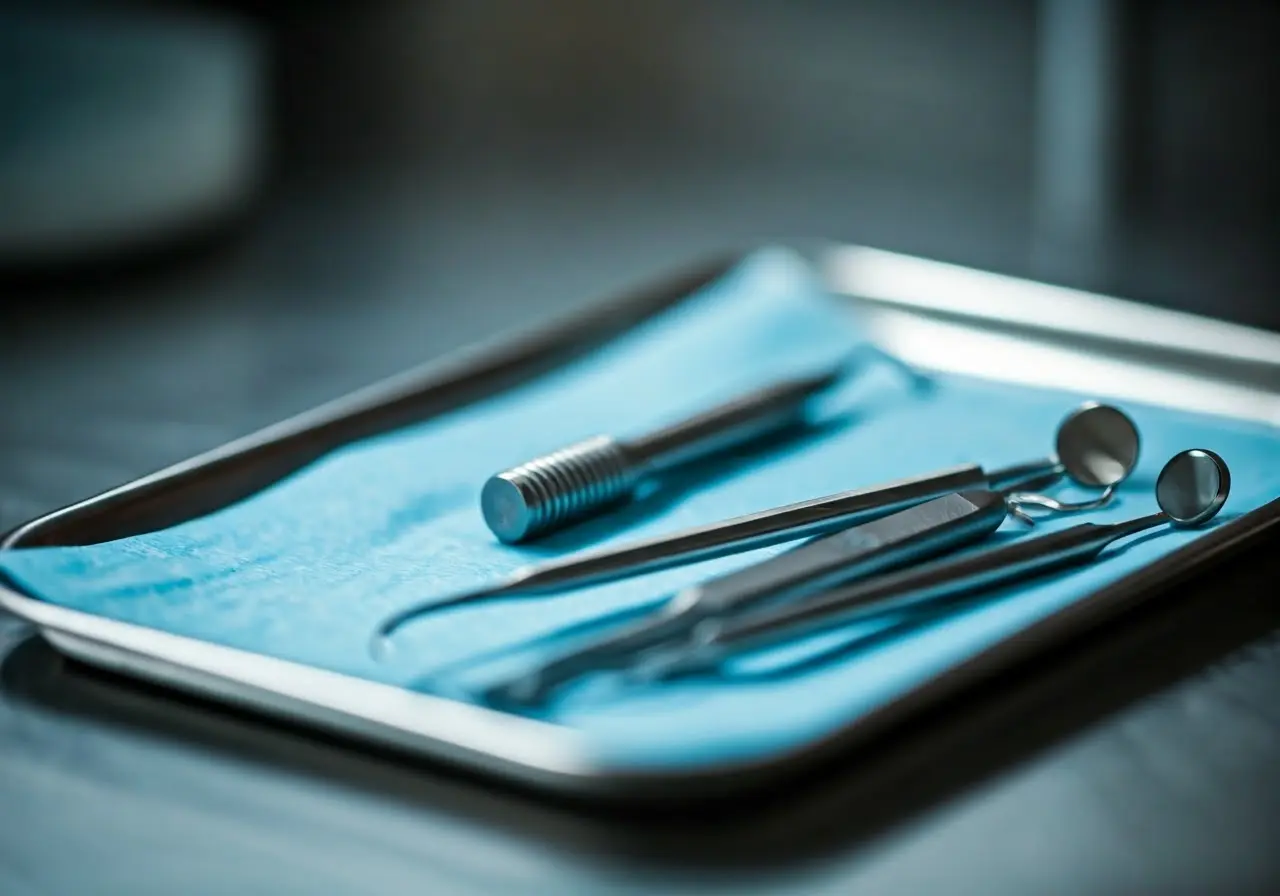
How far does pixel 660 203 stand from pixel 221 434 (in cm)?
55

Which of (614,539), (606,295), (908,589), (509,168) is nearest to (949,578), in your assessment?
(908,589)

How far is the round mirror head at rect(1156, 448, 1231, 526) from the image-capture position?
0.50 meters

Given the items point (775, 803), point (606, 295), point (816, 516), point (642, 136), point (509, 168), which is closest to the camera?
point (775, 803)

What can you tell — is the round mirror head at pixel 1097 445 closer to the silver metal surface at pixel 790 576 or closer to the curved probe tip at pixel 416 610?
the silver metal surface at pixel 790 576

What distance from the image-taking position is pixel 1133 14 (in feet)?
5.05

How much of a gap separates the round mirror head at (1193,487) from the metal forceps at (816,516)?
3 cm

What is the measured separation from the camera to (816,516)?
0.49m

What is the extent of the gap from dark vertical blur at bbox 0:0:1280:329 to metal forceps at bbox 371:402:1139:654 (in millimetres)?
368

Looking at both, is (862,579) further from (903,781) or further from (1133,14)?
(1133,14)

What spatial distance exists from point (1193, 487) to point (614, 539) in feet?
0.56

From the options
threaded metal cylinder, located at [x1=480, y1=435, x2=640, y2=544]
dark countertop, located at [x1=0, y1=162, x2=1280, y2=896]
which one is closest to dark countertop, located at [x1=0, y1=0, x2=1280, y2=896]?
dark countertop, located at [x1=0, y1=162, x2=1280, y2=896]

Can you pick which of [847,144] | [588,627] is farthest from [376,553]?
[847,144]

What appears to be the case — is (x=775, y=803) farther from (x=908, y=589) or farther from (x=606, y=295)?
(x=606, y=295)

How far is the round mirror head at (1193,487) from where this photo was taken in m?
0.50
